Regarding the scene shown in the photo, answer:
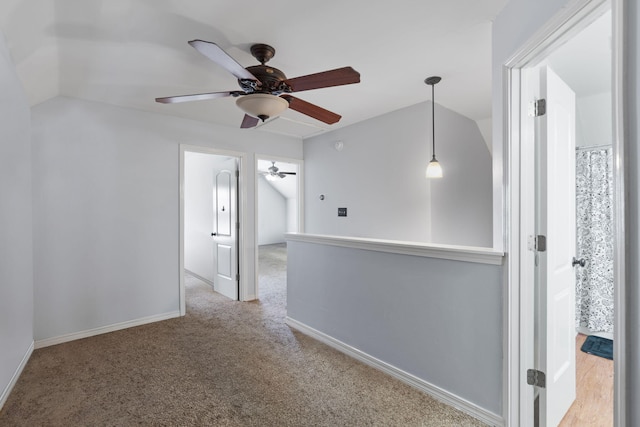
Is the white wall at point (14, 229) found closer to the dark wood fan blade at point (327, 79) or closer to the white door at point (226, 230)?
the dark wood fan blade at point (327, 79)

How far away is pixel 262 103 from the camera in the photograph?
6.37ft

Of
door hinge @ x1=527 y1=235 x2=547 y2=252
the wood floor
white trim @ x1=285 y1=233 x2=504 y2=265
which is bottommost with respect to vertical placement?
the wood floor

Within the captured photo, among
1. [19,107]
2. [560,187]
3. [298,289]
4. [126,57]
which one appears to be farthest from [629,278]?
[19,107]

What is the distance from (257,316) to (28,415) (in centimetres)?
200

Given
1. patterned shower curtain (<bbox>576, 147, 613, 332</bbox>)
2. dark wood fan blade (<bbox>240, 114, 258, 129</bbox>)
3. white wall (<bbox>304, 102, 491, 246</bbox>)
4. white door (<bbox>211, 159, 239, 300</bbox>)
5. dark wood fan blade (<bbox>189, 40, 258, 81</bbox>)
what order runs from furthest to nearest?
white door (<bbox>211, 159, 239, 300</bbox>) → white wall (<bbox>304, 102, 491, 246</bbox>) → patterned shower curtain (<bbox>576, 147, 613, 332</bbox>) → dark wood fan blade (<bbox>240, 114, 258, 129</bbox>) → dark wood fan blade (<bbox>189, 40, 258, 81</bbox>)

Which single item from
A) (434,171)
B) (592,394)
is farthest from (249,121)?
(592,394)

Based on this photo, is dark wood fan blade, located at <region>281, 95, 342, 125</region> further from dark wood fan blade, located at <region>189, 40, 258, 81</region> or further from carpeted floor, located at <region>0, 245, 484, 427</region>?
carpeted floor, located at <region>0, 245, 484, 427</region>

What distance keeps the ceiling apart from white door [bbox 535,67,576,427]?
0.71 meters

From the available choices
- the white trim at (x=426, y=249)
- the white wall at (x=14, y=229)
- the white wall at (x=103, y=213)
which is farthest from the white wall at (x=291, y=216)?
the white wall at (x=14, y=229)

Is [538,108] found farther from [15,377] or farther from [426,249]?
[15,377]

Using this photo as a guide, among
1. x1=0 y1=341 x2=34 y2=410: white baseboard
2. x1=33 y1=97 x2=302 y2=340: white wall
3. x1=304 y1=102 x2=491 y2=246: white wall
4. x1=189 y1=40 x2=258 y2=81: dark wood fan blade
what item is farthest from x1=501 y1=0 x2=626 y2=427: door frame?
x1=33 y1=97 x2=302 y2=340: white wall

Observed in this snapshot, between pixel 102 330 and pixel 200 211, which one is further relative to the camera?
pixel 200 211

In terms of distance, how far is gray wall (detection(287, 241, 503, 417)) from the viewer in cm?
175

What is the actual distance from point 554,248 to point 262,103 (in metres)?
1.91
